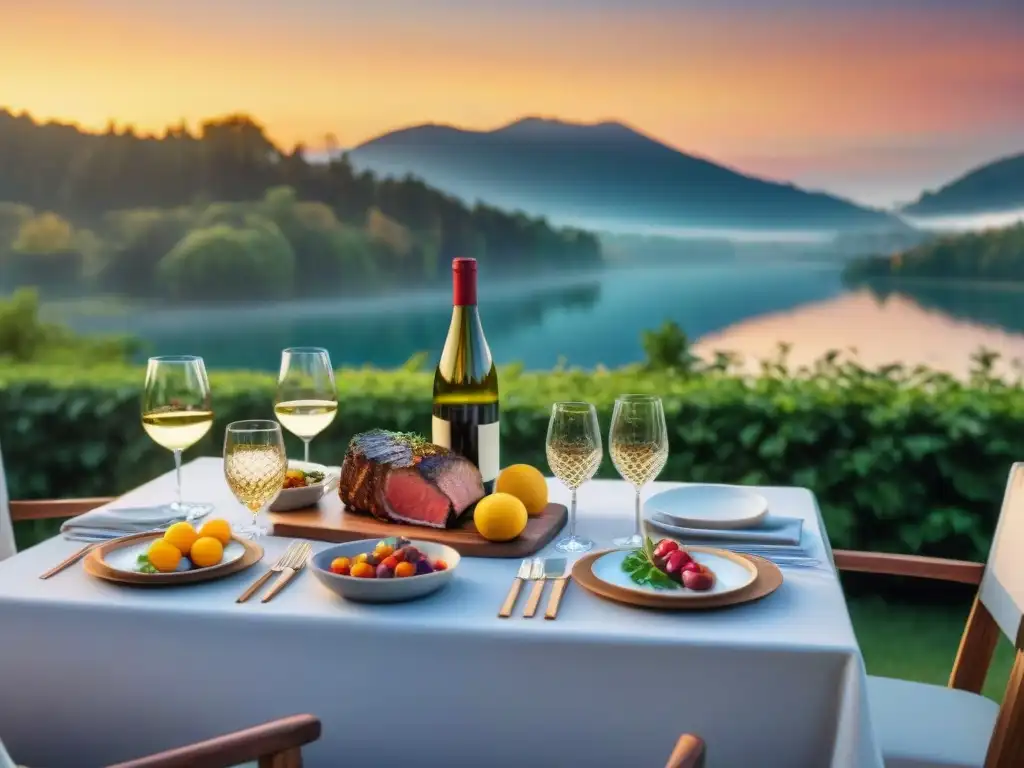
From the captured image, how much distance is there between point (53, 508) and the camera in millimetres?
2619

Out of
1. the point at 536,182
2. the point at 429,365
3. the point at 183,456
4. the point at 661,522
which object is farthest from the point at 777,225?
the point at 661,522

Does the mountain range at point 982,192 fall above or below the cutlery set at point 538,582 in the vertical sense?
above

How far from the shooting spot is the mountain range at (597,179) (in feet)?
A: 18.5

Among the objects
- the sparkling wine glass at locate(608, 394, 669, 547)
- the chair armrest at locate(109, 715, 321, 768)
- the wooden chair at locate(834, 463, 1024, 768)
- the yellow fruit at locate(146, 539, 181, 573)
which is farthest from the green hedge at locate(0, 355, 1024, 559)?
the chair armrest at locate(109, 715, 321, 768)

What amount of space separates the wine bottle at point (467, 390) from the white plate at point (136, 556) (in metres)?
0.46

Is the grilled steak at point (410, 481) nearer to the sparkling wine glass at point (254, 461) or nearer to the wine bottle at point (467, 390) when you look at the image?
the wine bottle at point (467, 390)

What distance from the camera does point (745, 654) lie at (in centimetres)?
148

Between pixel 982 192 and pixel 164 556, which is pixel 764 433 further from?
pixel 164 556

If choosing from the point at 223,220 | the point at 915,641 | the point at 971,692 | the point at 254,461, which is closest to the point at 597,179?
the point at 223,220

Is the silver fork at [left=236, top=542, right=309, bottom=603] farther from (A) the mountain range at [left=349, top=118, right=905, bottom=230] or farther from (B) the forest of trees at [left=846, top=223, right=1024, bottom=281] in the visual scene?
(B) the forest of trees at [left=846, top=223, right=1024, bottom=281]

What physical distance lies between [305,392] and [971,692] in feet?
4.83

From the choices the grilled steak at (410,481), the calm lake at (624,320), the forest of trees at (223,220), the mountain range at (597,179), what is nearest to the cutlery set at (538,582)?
the grilled steak at (410,481)

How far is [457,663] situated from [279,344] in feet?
15.6

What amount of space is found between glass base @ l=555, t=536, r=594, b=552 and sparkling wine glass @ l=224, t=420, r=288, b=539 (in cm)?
50
